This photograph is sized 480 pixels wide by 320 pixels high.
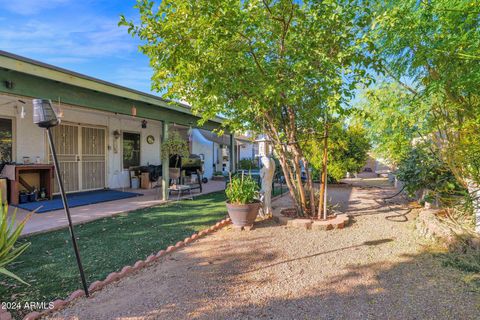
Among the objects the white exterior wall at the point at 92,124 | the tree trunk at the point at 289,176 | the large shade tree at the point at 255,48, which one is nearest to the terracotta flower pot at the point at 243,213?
the tree trunk at the point at 289,176

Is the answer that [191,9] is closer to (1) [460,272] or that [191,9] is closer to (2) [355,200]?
(1) [460,272]

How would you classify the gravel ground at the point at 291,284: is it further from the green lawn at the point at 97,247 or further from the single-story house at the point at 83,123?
the single-story house at the point at 83,123

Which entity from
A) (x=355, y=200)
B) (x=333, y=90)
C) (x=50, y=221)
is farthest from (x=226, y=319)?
(x=355, y=200)

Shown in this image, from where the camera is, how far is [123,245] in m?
4.12

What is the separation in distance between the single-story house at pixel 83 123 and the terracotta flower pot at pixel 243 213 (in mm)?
2189

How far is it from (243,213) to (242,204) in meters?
0.16

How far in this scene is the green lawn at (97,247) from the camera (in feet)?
9.41

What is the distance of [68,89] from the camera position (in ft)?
18.2

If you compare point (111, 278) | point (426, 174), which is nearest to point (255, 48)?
point (111, 278)

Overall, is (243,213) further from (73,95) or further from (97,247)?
(73,95)

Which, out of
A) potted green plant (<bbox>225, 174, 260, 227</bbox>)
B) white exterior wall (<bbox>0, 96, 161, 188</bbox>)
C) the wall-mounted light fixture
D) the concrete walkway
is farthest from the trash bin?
potted green plant (<bbox>225, 174, 260, 227</bbox>)

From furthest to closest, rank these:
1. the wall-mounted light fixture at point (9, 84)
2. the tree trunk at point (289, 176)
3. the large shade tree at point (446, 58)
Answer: the tree trunk at point (289, 176) → the wall-mounted light fixture at point (9, 84) → the large shade tree at point (446, 58)

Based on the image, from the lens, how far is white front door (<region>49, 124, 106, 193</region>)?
827 centimetres

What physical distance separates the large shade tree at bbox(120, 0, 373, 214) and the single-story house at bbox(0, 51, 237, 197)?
1.05 meters
